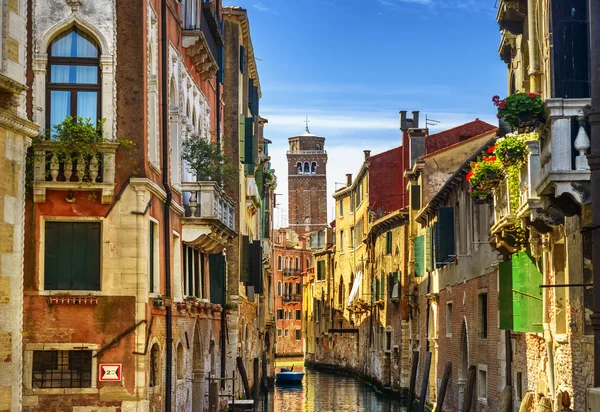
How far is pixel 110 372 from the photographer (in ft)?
58.3

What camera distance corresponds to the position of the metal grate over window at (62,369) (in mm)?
17656

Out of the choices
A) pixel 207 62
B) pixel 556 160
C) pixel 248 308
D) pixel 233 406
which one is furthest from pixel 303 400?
pixel 556 160

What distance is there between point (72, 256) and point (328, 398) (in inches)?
1258

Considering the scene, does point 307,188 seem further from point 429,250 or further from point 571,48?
point 571,48

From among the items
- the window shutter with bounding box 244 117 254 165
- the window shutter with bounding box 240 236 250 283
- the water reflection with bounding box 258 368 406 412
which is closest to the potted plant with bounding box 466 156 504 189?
the window shutter with bounding box 240 236 250 283

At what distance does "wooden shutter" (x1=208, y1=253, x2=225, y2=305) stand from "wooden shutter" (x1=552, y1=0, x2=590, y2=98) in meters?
14.7

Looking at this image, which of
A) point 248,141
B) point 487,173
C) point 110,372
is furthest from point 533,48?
point 248,141

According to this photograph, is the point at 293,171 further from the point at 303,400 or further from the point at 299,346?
the point at 303,400

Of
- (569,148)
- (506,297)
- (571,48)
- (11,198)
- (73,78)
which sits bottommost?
(506,297)

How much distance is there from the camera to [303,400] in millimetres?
46938

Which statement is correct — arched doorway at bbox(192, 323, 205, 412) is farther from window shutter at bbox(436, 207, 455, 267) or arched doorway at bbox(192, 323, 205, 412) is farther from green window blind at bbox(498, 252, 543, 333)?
green window blind at bbox(498, 252, 543, 333)

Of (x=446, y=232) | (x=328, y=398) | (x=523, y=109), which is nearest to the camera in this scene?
(x=523, y=109)

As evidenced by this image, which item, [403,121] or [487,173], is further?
[403,121]

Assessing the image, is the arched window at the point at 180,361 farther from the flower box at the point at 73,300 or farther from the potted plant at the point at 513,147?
the potted plant at the point at 513,147
